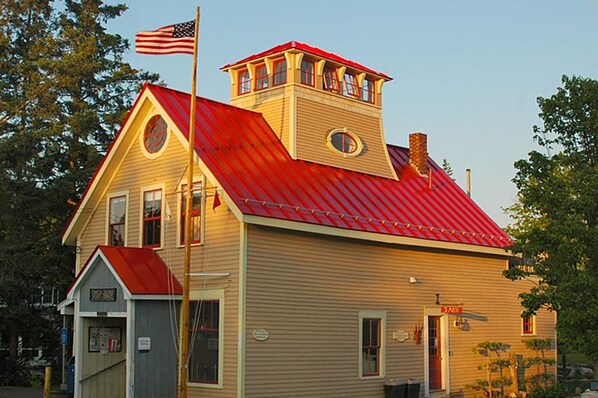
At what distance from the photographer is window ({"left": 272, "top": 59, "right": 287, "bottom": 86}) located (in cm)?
2552

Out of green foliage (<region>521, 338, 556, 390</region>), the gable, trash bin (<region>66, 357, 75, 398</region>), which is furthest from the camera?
green foliage (<region>521, 338, 556, 390</region>)

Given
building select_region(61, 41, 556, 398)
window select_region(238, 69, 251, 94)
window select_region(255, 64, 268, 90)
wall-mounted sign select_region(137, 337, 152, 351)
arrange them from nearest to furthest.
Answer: wall-mounted sign select_region(137, 337, 152, 351)
building select_region(61, 41, 556, 398)
window select_region(255, 64, 268, 90)
window select_region(238, 69, 251, 94)

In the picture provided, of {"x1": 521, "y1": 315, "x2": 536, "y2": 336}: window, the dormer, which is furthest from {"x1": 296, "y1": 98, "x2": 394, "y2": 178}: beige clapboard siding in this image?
{"x1": 521, "y1": 315, "x2": 536, "y2": 336}: window

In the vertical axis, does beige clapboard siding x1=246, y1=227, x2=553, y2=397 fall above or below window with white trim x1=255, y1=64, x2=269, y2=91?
below

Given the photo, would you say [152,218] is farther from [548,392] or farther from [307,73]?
[548,392]

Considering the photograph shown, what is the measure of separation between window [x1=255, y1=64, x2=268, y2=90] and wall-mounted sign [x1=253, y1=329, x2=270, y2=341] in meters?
9.01

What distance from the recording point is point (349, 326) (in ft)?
75.1

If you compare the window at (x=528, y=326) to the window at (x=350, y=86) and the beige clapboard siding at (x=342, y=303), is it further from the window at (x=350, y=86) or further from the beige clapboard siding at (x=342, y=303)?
the window at (x=350, y=86)

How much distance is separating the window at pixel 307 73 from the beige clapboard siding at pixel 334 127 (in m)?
0.69

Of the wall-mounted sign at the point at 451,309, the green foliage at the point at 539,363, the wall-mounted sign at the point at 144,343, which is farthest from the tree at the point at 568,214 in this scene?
the wall-mounted sign at the point at 144,343

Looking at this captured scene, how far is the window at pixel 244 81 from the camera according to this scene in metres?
26.9

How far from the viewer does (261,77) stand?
26.4m

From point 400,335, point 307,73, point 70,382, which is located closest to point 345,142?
point 307,73

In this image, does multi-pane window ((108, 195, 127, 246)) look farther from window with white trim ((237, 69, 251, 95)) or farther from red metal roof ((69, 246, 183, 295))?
window with white trim ((237, 69, 251, 95))
